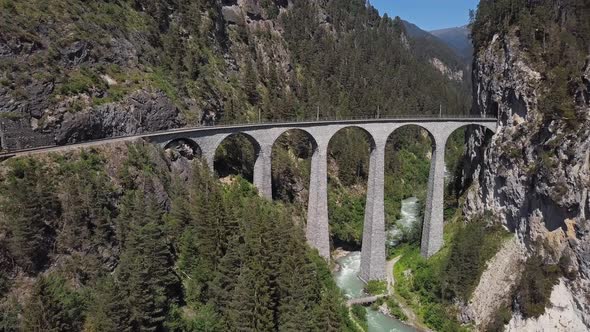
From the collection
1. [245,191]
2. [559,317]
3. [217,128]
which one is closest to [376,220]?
[245,191]

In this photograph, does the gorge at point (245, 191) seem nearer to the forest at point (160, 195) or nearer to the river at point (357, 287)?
the forest at point (160, 195)

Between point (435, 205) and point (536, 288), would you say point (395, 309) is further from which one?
point (536, 288)

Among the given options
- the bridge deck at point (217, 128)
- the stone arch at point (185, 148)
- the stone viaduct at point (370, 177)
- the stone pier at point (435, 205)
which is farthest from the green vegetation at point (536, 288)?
the stone arch at point (185, 148)

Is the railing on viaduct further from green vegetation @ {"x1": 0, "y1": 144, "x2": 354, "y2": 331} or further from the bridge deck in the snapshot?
green vegetation @ {"x1": 0, "y1": 144, "x2": 354, "y2": 331}

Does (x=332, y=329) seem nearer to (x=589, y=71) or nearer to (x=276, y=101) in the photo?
(x=589, y=71)

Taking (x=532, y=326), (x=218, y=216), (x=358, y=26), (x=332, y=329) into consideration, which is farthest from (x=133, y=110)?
(x=358, y=26)

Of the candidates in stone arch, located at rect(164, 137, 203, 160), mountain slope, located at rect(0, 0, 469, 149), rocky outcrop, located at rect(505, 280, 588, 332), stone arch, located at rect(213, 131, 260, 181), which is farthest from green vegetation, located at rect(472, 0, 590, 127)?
mountain slope, located at rect(0, 0, 469, 149)
